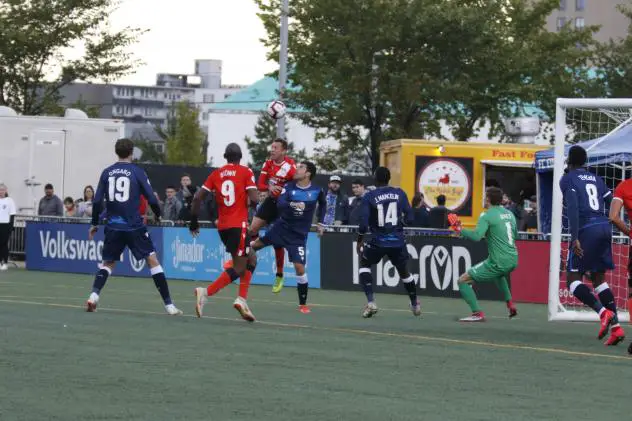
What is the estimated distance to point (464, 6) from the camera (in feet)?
130

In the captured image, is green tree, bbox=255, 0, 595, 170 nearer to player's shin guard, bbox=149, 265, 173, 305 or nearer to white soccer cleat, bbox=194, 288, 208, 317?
player's shin guard, bbox=149, 265, 173, 305

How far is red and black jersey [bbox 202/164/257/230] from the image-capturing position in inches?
619

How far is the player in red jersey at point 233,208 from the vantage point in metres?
15.7

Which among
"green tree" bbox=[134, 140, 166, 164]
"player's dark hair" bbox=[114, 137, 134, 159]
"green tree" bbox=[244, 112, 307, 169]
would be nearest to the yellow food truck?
"player's dark hair" bbox=[114, 137, 134, 159]

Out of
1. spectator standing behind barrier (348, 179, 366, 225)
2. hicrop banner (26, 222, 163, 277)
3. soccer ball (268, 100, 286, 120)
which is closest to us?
spectator standing behind barrier (348, 179, 366, 225)

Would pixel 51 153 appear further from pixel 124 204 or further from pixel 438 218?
pixel 124 204

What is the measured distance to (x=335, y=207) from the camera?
2822cm

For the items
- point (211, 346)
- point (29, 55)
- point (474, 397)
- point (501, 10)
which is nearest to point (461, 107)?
point (501, 10)

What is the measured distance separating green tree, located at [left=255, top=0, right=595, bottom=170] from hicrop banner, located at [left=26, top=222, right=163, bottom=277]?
36.8 feet

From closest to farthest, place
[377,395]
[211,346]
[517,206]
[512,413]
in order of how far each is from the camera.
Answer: [512,413]
[377,395]
[211,346]
[517,206]

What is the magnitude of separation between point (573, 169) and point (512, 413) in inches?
245

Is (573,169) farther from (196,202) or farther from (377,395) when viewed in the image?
(377,395)

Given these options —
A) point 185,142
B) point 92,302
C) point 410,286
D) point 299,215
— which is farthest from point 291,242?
point 185,142

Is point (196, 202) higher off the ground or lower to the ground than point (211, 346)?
higher
